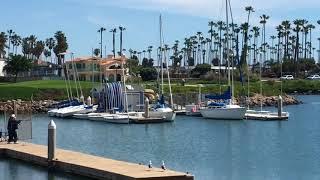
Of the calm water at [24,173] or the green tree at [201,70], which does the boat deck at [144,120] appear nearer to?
the calm water at [24,173]

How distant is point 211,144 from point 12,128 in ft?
65.7

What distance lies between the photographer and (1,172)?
37938 mm

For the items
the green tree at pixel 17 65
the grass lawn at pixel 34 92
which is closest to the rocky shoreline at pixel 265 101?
the grass lawn at pixel 34 92

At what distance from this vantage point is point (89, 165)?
1337 inches

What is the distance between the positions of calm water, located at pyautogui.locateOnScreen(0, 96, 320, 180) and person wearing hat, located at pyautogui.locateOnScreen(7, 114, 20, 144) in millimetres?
7165

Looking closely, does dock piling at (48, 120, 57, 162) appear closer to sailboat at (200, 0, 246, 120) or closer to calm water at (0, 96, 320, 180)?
calm water at (0, 96, 320, 180)

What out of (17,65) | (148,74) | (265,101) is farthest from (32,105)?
(148,74)

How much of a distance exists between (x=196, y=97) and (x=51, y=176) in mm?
69702

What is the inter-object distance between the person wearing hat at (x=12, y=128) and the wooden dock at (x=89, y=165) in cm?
55

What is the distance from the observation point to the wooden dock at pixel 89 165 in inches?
→ 1187

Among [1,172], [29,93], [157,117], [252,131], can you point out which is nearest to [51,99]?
[29,93]

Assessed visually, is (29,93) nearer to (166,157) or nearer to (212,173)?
(166,157)

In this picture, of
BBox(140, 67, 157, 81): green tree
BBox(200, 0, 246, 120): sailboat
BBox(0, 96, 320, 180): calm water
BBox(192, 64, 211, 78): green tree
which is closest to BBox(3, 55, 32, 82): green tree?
BBox(140, 67, 157, 81): green tree

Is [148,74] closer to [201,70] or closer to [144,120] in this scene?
[201,70]
